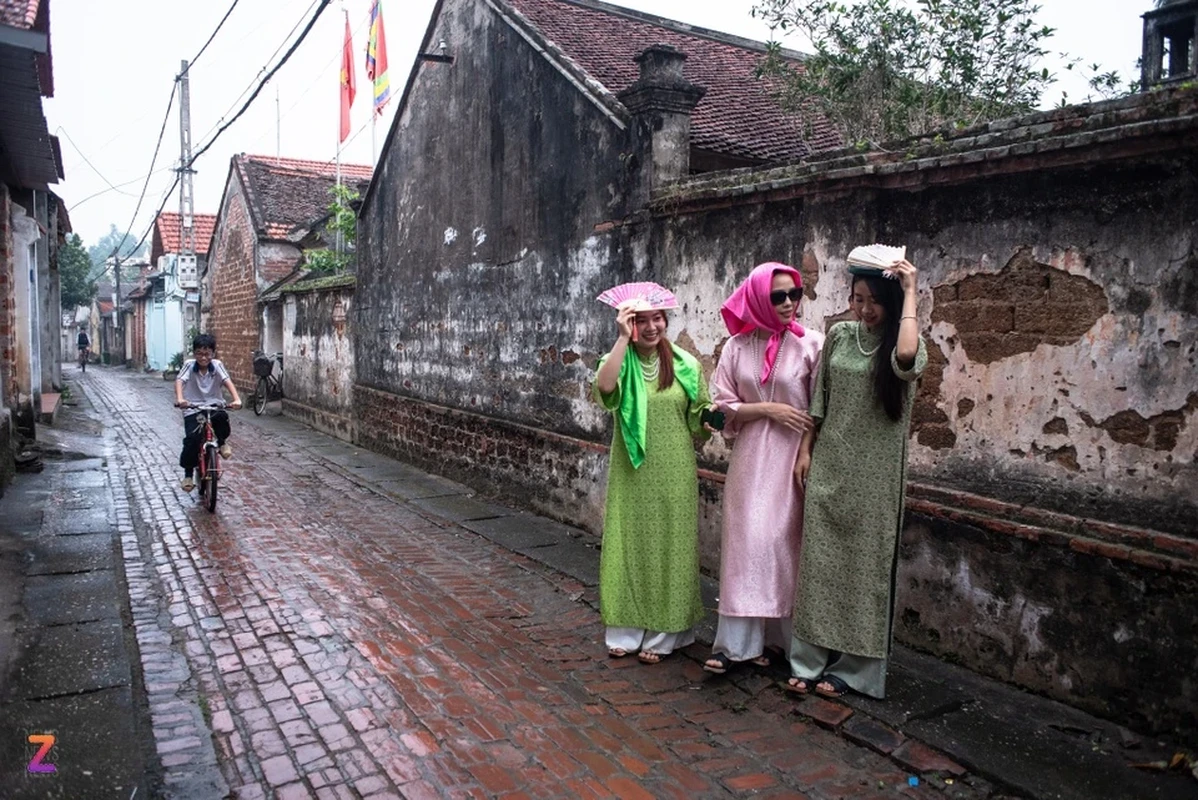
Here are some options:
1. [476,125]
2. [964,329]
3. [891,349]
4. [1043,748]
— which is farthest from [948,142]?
[476,125]

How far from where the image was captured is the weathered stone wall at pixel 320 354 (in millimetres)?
14031

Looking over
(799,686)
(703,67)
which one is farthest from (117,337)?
(799,686)

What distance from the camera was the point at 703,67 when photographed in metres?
11.8

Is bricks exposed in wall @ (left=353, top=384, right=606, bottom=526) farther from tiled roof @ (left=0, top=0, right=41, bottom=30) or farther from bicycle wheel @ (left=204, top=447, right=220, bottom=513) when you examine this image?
tiled roof @ (left=0, top=0, right=41, bottom=30)

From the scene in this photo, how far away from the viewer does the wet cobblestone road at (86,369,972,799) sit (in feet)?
11.8

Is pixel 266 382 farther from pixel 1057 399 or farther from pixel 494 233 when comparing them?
pixel 1057 399

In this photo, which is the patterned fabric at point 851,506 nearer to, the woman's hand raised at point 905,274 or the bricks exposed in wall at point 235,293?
the woman's hand raised at point 905,274

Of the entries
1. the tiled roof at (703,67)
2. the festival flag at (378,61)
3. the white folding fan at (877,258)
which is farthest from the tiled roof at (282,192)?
the white folding fan at (877,258)

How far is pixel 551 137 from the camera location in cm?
822

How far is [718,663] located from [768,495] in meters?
0.88

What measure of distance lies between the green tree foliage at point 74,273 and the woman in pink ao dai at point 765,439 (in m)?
42.7

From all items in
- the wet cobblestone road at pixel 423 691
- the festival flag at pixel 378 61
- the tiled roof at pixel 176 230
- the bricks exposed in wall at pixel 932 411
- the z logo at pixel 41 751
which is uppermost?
the festival flag at pixel 378 61

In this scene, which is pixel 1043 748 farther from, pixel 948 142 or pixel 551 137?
pixel 551 137

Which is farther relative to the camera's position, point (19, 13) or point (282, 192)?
point (282, 192)
